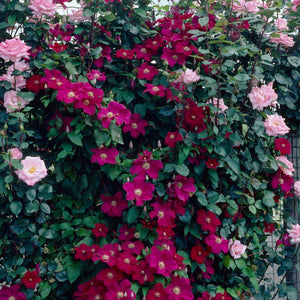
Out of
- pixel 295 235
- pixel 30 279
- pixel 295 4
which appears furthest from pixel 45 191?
pixel 295 4

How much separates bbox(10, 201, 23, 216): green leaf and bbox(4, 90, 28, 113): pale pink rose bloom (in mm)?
415

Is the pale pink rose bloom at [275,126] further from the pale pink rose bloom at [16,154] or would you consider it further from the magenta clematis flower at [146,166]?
the pale pink rose bloom at [16,154]

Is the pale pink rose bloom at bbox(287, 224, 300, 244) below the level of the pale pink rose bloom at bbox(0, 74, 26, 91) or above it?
below

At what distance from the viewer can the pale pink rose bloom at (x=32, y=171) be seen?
1556mm

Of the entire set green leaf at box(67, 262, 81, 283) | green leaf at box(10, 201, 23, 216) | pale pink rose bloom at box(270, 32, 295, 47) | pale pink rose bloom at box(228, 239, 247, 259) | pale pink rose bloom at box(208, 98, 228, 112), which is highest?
pale pink rose bloom at box(270, 32, 295, 47)

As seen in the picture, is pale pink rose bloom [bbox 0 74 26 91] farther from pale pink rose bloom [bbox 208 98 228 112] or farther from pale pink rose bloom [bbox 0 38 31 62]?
pale pink rose bloom [bbox 208 98 228 112]

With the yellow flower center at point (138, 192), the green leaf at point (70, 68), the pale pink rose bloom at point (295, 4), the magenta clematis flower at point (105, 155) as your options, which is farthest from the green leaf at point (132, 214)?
the pale pink rose bloom at point (295, 4)

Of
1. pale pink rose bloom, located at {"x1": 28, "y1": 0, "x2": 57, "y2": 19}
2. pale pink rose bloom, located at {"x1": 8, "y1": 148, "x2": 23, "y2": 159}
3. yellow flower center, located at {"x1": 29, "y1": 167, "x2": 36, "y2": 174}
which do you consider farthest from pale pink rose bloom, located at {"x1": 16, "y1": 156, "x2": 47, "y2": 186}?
pale pink rose bloom, located at {"x1": 28, "y1": 0, "x2": 57, "y2": 19}

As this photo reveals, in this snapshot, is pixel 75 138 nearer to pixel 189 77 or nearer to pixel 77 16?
pixel 189 77

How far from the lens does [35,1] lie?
1.74 m

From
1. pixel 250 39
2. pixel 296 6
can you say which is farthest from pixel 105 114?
pixel 296 6

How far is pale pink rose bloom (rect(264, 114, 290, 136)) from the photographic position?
1877mm

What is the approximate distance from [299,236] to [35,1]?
1.72m

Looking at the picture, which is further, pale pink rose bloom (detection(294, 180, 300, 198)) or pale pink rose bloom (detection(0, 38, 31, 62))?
pale pink rose bloom (detection(294, 180, 300, 198))
